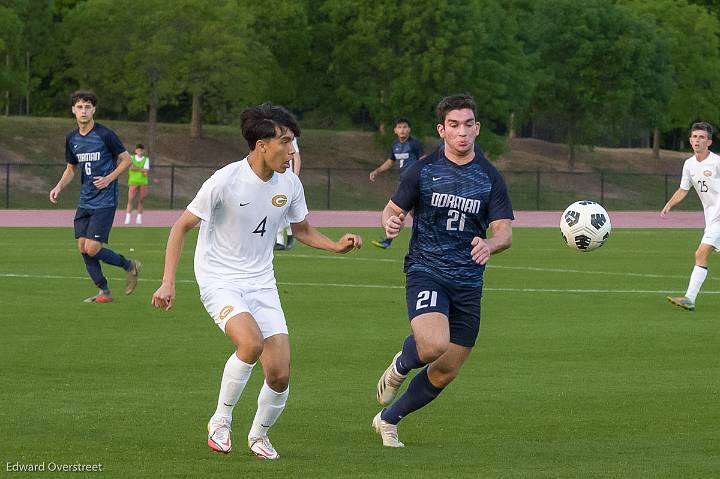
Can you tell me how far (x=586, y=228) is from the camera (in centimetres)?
1116

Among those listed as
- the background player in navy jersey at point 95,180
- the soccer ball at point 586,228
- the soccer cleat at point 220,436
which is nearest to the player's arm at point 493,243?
the soccer cleat at point 220,436

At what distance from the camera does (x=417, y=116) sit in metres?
62.9

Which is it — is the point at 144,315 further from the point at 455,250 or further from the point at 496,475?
the point at 496,475

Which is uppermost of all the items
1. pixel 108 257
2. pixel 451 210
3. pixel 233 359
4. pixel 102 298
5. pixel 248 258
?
pixel 451 210

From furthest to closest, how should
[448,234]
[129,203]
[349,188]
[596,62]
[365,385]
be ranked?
[596,62] → [349,188] → [129,203] → [365,385] → [448,234]

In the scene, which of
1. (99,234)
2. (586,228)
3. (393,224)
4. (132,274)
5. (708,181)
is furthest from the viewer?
(708,181)

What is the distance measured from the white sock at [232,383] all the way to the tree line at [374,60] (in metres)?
46.0

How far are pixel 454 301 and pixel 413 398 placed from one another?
63 centimetres

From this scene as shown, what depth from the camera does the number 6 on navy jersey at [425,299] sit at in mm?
8461

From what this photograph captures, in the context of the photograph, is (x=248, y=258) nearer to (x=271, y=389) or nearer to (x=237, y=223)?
(x=237, y=223)

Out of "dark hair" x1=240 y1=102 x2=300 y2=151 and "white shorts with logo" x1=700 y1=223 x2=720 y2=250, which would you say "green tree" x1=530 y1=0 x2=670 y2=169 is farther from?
"dark hair" x1=240 y1=102 x2=300 y2=151

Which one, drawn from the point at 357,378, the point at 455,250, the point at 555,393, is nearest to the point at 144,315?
the point at 357,378

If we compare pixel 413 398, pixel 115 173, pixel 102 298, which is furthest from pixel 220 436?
pixel 102 298

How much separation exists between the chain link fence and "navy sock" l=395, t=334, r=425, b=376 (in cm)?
4239
